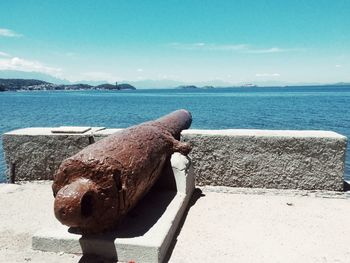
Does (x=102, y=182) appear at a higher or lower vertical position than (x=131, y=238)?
higher

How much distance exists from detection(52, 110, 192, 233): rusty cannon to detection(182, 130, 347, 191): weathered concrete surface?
6.79 ft

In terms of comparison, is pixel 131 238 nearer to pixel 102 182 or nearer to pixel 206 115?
pixel 102 182

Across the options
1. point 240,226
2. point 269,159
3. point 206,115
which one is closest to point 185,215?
point 240,226

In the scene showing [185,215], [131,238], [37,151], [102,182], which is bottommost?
[185,215]

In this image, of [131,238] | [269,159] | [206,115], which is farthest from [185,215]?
[206,115]

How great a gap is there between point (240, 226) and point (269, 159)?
5.90 feet

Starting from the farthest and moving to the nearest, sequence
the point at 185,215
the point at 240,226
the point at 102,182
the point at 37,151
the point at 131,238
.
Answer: the point at 37,151 < the point at 185,215 < the point at 240,226 < the point at 131,238 < the point at 102,182

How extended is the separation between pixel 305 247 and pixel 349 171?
357 inches

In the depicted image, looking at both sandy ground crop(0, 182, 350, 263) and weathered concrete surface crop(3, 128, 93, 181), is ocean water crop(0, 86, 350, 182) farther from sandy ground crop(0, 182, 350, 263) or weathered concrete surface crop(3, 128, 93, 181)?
sandy ground crop(0, 182, 350, 263)

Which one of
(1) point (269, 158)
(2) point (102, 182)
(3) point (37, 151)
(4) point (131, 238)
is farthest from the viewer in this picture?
(3) point (37, 151)

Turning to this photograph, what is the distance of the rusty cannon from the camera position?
11.6 feet

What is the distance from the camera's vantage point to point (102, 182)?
379 cm

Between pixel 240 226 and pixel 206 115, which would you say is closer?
pixel 240 226

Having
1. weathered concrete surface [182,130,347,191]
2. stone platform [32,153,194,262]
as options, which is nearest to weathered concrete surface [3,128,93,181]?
weathered concrete surface [182,130,347,191]
